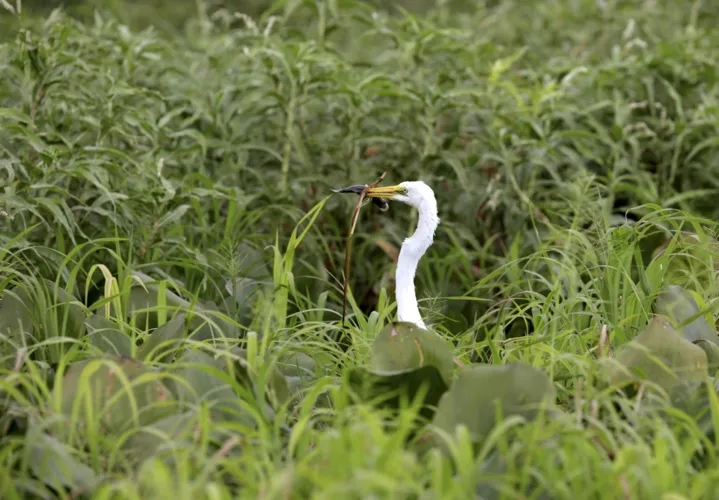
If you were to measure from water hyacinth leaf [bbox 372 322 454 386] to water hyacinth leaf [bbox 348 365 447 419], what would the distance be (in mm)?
96

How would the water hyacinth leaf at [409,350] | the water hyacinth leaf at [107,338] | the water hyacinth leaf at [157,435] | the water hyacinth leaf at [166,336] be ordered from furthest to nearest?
the water hyacinth leaf at [107,338] < the water hyacinth leaf at [166,336] < the water hyacinth leaf at [409,350] < the water hyacinth leaf at [157,435]

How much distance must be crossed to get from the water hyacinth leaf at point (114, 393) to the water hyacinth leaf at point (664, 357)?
142 cm

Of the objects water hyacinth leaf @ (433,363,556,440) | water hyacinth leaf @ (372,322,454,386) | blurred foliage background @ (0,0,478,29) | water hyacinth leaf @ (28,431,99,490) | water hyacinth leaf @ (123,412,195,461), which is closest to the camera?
water hyacinth leaf @ (28,431,99,490)

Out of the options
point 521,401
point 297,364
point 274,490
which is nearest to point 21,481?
point 274,490

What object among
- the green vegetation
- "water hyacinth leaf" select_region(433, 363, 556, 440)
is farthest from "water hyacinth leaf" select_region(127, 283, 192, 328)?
"water hyacinth leaf" select_region(433, 363, 556, 440)

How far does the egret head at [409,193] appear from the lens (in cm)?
342

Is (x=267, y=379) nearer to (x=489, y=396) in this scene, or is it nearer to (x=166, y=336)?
(x=166, y=336)

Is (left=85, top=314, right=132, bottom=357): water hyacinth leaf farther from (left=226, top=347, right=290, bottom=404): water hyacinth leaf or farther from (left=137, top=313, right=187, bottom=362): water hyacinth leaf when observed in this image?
(left=226, top=347, right=290, bottom=404): water hyacinth leaf

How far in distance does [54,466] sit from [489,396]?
118 centimetres

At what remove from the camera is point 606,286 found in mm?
3752

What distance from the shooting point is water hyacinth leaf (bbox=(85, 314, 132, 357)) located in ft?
11.0

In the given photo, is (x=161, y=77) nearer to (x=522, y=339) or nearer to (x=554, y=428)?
(x=522, y=339)

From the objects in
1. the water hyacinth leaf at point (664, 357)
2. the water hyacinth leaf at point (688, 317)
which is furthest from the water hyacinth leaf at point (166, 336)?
the water hyacinth leaf at point (688, 317)

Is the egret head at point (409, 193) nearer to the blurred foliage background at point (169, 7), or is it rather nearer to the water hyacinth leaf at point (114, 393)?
the water hyacinth leaf at point (114, 393)
